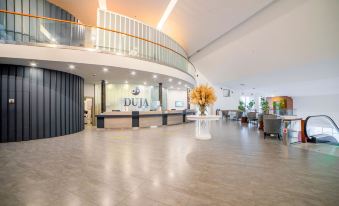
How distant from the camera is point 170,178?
8.68 ft

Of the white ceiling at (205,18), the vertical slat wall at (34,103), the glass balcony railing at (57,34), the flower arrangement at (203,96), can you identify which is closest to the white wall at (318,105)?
the white ceiling at (205,18)

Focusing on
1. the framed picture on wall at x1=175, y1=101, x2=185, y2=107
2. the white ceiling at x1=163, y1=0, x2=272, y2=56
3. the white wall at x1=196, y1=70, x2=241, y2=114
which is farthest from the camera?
the white wall at x1=196, y1=70, x2=241, y2=114

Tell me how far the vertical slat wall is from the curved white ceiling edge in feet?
3.63

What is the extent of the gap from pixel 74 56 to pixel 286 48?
36.1 feet

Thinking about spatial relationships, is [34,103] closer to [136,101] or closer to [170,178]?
[136,101]

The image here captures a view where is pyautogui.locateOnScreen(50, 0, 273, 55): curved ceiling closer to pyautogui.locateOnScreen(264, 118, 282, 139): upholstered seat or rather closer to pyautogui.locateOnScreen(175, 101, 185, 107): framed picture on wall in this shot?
pyautogui.locateOnScreen(264, 118, 282, 139): upholstered seat

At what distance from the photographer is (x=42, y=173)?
2.93 metres

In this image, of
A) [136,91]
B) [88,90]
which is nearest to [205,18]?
[136,91]

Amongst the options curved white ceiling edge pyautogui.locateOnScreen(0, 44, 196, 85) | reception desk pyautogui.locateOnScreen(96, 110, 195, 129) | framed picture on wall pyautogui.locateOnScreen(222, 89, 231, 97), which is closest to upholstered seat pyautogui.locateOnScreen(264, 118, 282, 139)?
curved white ceiling edge pyautogui.locateOnScreen(0, 44, 196, 85)

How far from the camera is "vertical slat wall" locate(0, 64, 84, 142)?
6051 mm

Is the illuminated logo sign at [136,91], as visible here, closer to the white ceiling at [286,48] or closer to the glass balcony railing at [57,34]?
the glass balcony railing at [57,34]

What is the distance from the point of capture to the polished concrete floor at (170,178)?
2.05 meters

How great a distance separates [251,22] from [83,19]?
39.6ft

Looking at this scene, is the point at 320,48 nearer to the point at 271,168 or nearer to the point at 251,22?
the point at 251,22
